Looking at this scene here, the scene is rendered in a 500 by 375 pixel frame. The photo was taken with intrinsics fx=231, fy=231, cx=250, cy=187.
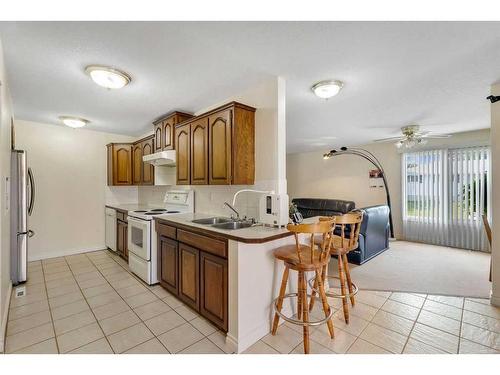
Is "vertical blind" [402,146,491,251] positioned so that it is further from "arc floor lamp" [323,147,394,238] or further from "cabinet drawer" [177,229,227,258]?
"cabinet drawer" [177,229,227,258]

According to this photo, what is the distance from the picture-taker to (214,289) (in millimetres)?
1931

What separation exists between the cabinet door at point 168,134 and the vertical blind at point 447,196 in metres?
4.98

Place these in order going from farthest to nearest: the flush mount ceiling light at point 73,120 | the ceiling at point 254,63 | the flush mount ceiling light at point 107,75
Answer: the flush mount ceiling light at point 73,120
the flush mount ceiling light at point 107,75
the ceiling at point 254,63

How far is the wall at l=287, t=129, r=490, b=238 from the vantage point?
4.80m

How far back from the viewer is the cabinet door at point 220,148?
2344 mm

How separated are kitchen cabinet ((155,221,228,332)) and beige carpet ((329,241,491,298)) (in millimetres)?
1866

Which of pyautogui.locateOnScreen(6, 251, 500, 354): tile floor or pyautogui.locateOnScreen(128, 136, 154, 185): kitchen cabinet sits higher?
pyautogui.locateOnScreen(128, 136, 154, 185): kitchen cabinet

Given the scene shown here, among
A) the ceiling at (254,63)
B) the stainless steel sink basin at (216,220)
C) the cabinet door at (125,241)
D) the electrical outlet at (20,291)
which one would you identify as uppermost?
the ceiling at (254,63)

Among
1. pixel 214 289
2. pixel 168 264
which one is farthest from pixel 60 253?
pixel 214 289

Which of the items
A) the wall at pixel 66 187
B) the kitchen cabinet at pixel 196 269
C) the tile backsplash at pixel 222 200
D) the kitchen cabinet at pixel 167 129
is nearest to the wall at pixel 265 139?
the tile backsplash at pixel 222 200

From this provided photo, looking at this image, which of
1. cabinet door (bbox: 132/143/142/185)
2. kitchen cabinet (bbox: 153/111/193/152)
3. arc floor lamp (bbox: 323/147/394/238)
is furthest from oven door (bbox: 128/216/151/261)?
arc floor lamp (bbox: 323/147/394/238)

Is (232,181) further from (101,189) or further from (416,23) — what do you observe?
(101,189)

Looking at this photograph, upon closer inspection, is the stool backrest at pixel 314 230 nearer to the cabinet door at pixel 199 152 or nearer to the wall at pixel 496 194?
the cabinet door at pixel 199 152

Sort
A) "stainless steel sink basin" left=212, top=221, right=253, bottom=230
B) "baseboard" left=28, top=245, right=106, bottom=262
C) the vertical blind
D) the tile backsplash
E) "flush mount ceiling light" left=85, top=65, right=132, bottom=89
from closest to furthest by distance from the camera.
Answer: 1. "flush mount ceiling light" left=85, top=65, right=132, bottom=89
2. "stainless steel sink basin" left=212, top=221, right=253, bottom=230
3. the tile backsplash
4. "baseboard" left=28, top=245, right=106, bottom=262
5. the vertical blind
